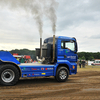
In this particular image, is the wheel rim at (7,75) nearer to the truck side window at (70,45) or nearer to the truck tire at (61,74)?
the truck tire at (61,74)

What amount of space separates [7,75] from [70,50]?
4528 millimetres

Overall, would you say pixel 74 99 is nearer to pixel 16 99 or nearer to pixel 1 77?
pixel 16 99

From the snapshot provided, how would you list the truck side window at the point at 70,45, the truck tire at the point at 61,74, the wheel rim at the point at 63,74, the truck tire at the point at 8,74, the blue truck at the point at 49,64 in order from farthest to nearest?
1. the truck side window at the point at 70,45
2. the wheel rim at the point at 63,74
3. the truck tire at the point at 61,74
4. the blue truck at the point at 49,64
5. the truck tire at the point at 8,74

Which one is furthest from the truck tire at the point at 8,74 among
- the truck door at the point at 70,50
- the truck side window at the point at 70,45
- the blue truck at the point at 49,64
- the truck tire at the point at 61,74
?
the truck side window at the point at 70,45

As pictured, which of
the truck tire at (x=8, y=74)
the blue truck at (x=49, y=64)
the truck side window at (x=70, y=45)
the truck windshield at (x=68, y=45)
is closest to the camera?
the truck tire at (x=8, y=74)

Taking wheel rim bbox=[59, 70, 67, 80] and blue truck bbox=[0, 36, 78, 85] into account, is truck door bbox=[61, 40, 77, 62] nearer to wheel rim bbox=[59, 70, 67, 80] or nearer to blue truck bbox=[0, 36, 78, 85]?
blue truck bbox=[0, 36, 78, 85]

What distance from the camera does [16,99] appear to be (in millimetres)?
5602

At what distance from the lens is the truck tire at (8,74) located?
26.1 feet

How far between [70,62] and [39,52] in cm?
Result: 232

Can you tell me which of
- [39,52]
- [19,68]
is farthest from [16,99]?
[39,52]

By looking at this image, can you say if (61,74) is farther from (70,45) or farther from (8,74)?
(8,74)

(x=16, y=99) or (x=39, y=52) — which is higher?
(x=39, y=52)

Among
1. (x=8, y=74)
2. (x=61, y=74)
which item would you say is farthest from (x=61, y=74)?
(x=8, y=74)

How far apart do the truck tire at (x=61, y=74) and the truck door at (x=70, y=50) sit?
799 millimetres
